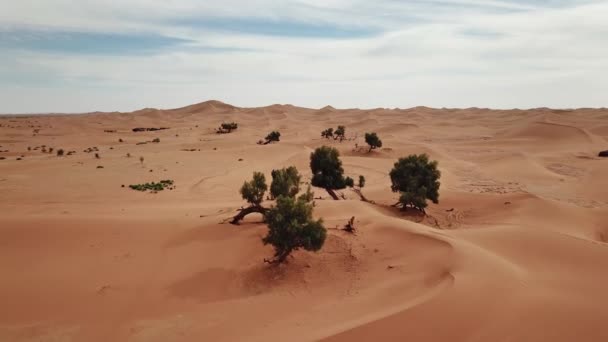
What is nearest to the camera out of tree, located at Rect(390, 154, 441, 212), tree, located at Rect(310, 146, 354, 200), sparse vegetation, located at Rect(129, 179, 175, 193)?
tree, located at Rect(390, 154, 441, 212)

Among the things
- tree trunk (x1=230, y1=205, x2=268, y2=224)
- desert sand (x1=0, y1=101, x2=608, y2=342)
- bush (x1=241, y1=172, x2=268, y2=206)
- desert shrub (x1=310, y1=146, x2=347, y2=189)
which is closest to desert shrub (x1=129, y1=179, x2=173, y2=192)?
desert sand (x1=0, y1=101, x2=608, y2=342)

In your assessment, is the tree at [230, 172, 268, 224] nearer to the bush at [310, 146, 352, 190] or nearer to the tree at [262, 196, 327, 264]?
the tree at [262, 196, 327, 264]

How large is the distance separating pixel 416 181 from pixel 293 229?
9736 millimetres

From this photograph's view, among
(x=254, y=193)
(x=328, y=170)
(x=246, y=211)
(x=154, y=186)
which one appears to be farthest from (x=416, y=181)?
(x=154, y=186)

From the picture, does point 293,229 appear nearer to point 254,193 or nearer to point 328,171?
point 254,193

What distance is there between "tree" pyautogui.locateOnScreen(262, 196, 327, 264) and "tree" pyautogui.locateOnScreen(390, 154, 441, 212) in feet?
27.5

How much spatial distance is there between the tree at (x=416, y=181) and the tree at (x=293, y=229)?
8.37 m

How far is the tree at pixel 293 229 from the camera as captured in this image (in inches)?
389

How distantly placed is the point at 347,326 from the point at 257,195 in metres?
6.83

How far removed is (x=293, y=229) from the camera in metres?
9.73

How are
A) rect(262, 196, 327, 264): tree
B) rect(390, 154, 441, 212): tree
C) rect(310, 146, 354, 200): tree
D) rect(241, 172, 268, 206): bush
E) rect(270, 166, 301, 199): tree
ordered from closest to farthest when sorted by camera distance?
rect(262, 196, 327, 264): tree, rect(241, 172, 268, 206): bush, rect(270, 166, 301, 199): tree, rect(390, 154, 441, 212): tree, rect(310, 146, 354, 200): tree

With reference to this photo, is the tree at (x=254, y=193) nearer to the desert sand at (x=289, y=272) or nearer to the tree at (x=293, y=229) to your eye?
the desert sand at (x=289, y=272)

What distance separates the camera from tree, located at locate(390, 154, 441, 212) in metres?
17.3

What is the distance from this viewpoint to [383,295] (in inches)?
336
